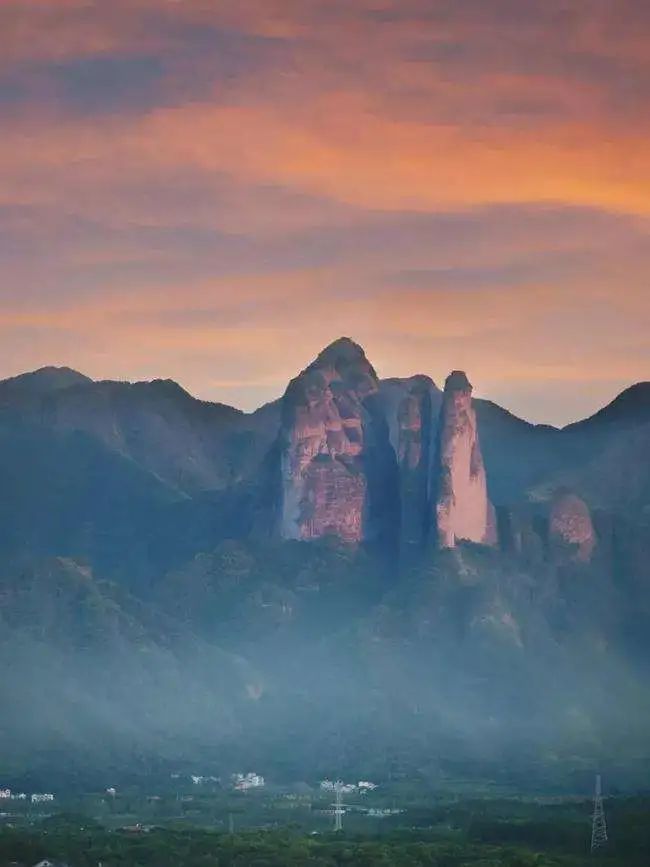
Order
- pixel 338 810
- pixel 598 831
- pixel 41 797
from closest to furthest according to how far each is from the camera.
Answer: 1. pixel 598 831
2. pixel 338 810
3. pixel 41 797

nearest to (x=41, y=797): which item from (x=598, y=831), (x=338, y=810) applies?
(x=338, y=810)

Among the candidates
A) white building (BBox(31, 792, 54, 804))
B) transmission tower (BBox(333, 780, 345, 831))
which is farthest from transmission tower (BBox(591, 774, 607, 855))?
white building (BBox(31, 792, 54, 804))

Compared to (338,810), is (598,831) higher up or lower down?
lower down

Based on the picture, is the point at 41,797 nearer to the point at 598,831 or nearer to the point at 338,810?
the point at 338,810

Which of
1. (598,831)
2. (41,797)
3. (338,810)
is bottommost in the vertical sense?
(598,831)

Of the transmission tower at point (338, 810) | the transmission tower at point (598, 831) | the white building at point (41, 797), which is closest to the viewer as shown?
the transmission tower at point (598, 831)

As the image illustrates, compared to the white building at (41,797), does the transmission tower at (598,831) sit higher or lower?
lower

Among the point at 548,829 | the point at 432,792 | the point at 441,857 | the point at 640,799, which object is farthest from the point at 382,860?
the point at 432,792

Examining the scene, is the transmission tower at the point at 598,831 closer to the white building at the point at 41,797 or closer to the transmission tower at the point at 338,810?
the transmission tower at the point at 338,810

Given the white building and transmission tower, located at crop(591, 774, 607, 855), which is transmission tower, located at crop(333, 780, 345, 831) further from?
transmission tower, located at crop(591, 774, 607, 855)

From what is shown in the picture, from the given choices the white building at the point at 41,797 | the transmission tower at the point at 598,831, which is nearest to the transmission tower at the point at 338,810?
the white building at the point at 41,797

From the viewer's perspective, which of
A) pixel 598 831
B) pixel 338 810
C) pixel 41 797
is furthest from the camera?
pixel 41 797

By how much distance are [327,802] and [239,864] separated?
46.3 meters

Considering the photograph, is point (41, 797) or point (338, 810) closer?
point (338, 810)
